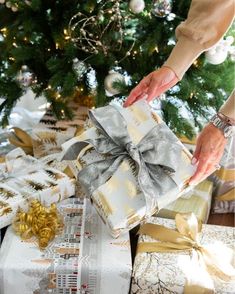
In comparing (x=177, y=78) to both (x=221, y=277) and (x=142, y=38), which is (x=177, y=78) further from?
(x=221, y=277)

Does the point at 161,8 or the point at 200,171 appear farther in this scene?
the point at 161,8

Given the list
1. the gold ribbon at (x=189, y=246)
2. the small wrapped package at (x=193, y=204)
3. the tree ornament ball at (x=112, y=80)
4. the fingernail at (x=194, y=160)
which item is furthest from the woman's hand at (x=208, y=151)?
the tree ornament ball at (x=112, y=80)

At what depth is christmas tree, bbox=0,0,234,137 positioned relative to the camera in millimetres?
1247

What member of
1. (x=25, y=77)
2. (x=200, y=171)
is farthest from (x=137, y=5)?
(x=200, y=171)

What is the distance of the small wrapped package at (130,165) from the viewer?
96cm

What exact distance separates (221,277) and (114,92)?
573mm

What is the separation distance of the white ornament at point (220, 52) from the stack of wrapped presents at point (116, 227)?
0.31 m


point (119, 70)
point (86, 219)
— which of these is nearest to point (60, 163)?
point (86, 219)

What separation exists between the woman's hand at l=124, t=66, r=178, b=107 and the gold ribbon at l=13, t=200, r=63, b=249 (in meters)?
0.31

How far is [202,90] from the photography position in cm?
127

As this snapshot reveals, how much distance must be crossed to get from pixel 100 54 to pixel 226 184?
568mm

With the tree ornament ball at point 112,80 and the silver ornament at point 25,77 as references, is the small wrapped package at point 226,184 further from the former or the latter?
the silver ornament at point 25,77

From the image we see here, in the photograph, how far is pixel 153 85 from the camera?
104 centimetres

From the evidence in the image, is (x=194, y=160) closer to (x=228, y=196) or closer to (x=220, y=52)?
(x=220, y=52)
